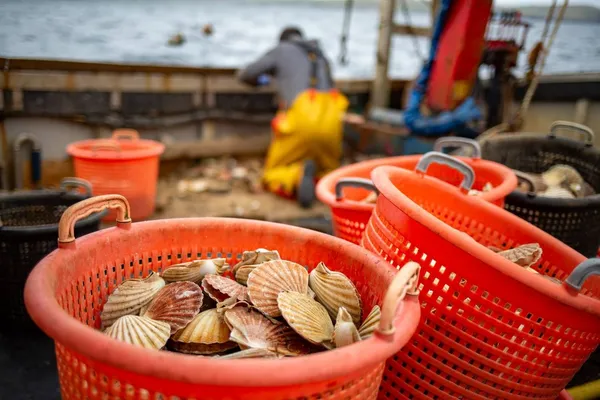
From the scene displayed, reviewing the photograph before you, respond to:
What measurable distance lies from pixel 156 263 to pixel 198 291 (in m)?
0.23

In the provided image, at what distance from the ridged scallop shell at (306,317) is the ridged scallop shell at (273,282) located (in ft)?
0.15

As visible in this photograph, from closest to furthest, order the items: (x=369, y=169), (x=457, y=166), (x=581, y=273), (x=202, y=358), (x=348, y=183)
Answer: (x=202, y=358), (x=581, y=273), (x=457, y=166), (x=348, y=183), (x=369, y=169)

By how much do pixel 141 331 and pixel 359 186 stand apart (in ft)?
3.30

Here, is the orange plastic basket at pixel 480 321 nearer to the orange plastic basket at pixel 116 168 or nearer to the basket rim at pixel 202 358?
the basket rim at pixel 202 358

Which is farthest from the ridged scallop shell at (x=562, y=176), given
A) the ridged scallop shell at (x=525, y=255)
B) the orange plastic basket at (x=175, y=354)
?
the orange plastic basket at (x=175, y=354)

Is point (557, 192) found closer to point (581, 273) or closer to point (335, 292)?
point (581, 273)

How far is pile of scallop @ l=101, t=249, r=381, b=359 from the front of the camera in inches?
42.6

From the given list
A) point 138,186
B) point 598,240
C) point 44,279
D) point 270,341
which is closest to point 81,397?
point 44,279

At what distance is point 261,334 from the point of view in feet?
3.60

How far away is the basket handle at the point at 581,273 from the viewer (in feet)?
3.30

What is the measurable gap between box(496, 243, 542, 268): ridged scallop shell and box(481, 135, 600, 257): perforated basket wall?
28.8 inches

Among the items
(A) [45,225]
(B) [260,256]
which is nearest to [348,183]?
(B) [260,256]

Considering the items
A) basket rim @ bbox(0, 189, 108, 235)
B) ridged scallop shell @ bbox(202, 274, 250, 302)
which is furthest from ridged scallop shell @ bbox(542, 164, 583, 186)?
basket rim @ bbox(0, 189, 108, 235)

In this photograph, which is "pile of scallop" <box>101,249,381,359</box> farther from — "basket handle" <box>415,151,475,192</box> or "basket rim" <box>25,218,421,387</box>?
"basket handle" <box>415,151,475,192</box>
